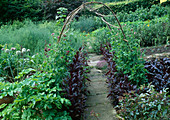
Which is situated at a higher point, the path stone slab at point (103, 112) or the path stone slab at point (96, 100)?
the path stone slab at point (96, 100)

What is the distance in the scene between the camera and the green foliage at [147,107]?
81.2 inches

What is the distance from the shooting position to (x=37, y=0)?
13.7 metres

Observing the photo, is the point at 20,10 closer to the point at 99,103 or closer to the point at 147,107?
the point at 99,103

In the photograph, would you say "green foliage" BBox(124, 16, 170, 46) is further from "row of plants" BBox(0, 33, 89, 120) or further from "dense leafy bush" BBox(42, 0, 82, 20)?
"dense leafy bush" BBox(42, 0, 82, 20)

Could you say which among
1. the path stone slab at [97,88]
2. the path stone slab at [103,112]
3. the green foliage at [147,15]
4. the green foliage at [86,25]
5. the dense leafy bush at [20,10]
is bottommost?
the path stone slab at [103,112]

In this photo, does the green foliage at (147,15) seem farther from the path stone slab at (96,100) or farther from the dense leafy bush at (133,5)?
the path stone slab at (96,100)

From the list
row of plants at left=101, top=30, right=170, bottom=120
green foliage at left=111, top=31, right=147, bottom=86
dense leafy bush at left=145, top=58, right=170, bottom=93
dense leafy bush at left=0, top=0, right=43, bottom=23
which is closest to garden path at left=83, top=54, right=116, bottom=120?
row of plants at left=101, top=30, right=170, bottom=120

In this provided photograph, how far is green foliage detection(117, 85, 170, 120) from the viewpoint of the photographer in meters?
2.06

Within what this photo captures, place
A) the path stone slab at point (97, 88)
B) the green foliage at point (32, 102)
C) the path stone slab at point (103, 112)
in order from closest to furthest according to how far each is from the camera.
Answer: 1. the green foliage at point (32, 102)
2. the path stone slab at point (103, 112)
3. the path stone slab at point (97, 88)

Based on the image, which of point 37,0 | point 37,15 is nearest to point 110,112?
point 37,15

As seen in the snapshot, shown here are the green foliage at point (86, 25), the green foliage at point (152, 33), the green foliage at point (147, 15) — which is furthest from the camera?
the green foliage at point (86, 25)

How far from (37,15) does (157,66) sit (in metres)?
11.9

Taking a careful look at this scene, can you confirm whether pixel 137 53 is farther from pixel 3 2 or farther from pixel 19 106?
pixel 3 2

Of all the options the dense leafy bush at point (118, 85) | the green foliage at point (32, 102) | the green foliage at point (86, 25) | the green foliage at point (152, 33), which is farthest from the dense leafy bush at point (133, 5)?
the green foliage at point (32, 102)
